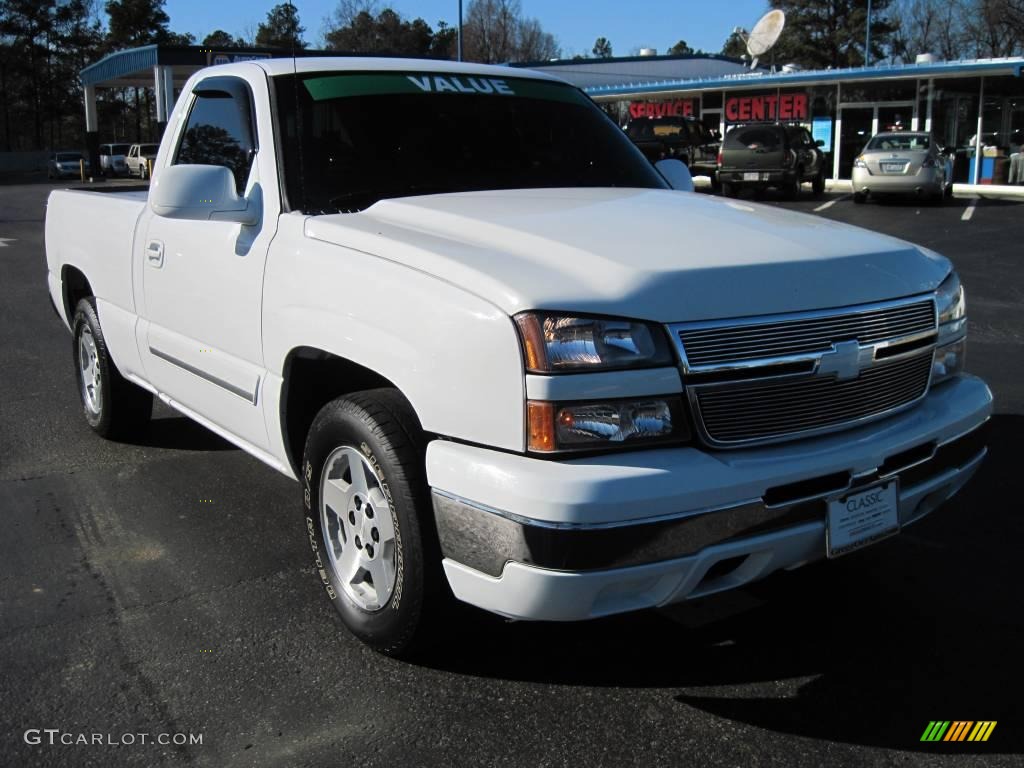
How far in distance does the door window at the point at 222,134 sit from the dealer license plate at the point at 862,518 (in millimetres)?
2524

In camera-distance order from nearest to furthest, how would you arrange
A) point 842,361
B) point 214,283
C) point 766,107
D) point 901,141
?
1. point 842,361
2. point 214,283
3. point 901,141
4. point 766,107

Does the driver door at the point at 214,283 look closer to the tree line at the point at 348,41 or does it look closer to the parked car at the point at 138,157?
the parked car at the point at 138,157

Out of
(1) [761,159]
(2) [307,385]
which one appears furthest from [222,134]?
(1) [761,159]

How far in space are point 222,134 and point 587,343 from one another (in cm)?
234

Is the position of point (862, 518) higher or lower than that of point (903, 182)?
lower

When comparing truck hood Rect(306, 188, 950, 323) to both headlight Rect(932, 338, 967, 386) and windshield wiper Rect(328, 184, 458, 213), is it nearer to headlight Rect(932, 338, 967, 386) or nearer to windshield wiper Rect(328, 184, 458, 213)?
windshield wiper Rect(328, 184, 458, 213)

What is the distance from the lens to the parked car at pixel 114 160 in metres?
42.6

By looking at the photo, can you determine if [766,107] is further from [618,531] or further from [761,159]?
[618,531]

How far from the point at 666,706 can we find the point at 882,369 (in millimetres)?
1188

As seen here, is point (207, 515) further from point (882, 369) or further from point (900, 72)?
point (900, 72)

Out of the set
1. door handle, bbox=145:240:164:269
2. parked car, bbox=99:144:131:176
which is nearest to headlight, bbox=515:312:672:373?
door handle, bbox=145:240:164:269

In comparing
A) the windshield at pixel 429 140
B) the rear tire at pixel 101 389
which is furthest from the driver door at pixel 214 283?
the rear tire at pixel 101 389

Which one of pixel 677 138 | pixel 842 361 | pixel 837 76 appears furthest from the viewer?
pixel 837 76

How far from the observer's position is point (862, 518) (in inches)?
111
